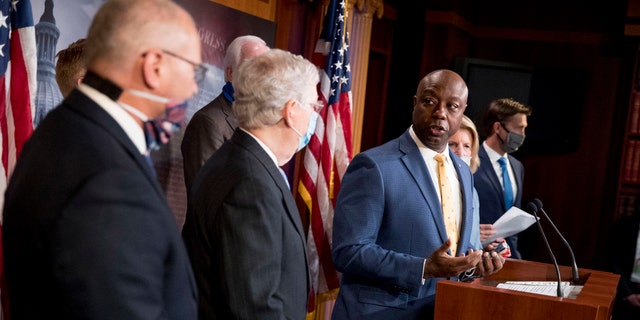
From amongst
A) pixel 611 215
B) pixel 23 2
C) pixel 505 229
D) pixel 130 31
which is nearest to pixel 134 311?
pixel 130 31

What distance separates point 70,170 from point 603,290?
1946mm

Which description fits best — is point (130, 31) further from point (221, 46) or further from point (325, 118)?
point (325, 118)

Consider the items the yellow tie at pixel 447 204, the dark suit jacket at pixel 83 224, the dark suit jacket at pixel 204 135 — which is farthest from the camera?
the dark suit jacket at pixel 204 135

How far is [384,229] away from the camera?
9.05 ft

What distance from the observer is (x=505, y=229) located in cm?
319

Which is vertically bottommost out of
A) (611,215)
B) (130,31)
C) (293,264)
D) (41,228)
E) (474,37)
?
(611,215)

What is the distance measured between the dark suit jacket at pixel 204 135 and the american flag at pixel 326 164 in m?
1.31

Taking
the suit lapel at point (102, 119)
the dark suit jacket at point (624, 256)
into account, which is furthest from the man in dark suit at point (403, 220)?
the dark suit jacket at point (624, 256)

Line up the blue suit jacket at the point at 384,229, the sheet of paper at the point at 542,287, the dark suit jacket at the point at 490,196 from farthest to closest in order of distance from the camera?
the dark suit jacket at the point at 490,196 → the blue suit jacket at the point at 384,229 → the sheet of paper at the point at 542,287

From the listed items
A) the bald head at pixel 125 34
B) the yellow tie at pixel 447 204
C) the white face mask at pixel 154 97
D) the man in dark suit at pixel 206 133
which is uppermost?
the bald head at pixel 125 34

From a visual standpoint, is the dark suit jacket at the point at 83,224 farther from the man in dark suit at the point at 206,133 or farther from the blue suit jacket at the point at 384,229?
the man in dark suit at the point at 206,133

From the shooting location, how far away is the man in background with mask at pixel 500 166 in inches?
168

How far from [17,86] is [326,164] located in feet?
6.77

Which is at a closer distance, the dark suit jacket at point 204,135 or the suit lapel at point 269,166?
the suit lapel at point 269,166
